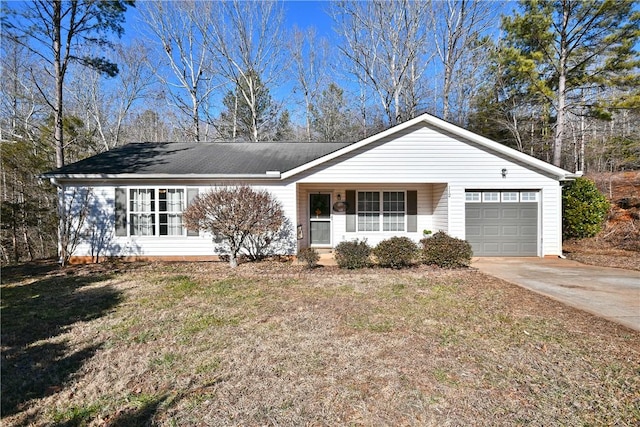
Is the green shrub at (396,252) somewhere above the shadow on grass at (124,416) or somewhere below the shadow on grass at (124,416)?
above

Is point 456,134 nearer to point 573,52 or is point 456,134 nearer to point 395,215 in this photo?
point 395,215

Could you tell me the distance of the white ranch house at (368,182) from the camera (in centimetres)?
973

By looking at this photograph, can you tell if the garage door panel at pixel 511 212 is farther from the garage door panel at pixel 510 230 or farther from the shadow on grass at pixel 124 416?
the shadow on grass at pixel 124 416

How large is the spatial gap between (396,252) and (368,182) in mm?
2794

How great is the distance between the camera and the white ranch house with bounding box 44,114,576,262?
383 inches

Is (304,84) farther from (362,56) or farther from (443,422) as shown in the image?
(443,422)

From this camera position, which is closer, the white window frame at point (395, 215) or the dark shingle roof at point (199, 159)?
the dark shingle roof at point (199, 159)

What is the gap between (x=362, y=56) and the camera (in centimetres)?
2205

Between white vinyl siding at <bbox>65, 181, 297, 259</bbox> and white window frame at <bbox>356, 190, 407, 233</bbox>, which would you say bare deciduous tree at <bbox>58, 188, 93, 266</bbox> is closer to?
white vinyl siding at <bbox>65, 181, 297, 259</bbox>

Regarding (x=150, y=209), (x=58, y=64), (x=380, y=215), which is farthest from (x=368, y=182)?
(x=58, y=64)

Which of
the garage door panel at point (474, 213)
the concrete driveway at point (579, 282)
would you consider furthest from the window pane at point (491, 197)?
the concrete driveway at point (579, 282)

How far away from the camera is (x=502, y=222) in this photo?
10.4 meters

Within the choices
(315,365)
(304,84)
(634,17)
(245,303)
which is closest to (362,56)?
(304,84)

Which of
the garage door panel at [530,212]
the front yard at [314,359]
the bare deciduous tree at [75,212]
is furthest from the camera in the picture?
the garage door panel at [530,212]
